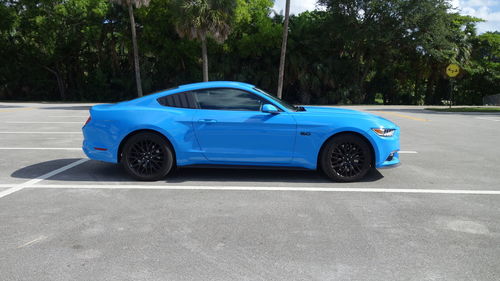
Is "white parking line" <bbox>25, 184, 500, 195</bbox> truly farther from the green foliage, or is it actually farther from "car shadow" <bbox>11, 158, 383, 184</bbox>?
the green foliage

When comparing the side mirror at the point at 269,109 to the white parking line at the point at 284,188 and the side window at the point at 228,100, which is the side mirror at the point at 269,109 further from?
the white parking line at the point at 284,188

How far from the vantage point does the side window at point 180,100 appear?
5.75 meters

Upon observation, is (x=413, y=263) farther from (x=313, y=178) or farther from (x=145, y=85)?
(x=145, y=85)

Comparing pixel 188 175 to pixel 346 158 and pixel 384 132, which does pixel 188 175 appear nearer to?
pixel 346 158

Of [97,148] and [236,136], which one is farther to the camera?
[97,148]

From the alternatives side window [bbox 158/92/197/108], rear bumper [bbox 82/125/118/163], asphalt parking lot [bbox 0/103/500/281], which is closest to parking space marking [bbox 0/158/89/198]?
asphalt parking lot [bbox 0/103/500/281]

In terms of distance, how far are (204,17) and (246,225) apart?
20741 millimetres

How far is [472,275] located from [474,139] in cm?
902

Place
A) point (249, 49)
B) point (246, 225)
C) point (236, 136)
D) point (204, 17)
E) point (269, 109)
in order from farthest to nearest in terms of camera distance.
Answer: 1. point (249, 49)
2. point (204, 17)
3. point (236, 136)
4. point (269, 109)
5. point (246, 225)

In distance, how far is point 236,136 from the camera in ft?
18.3

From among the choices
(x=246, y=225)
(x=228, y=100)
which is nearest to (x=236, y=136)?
(x=228, y=100)

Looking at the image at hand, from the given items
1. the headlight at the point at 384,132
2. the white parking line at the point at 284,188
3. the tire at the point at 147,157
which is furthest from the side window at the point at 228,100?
the headlight at the point at 384,132

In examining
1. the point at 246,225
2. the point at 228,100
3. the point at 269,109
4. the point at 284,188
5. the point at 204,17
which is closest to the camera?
the point at 246,225

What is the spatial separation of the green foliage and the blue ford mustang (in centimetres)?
1932
